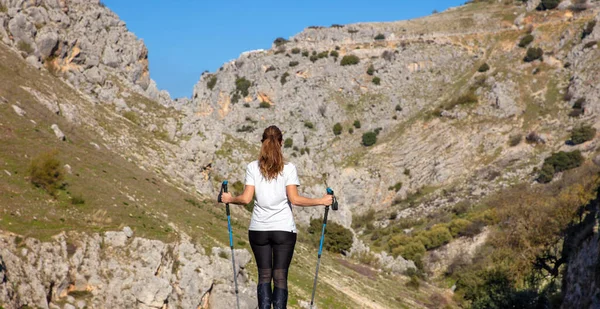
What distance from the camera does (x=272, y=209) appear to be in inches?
398

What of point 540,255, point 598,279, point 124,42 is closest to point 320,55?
point 124,42

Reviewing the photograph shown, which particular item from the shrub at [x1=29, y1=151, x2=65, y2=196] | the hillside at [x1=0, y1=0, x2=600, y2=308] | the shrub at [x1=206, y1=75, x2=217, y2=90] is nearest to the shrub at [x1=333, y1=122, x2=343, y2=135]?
the hillside at [x1=0, y1=0, x2=600, y2=308]

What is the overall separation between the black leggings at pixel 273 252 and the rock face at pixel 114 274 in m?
12.2

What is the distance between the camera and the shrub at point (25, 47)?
50.8 meters

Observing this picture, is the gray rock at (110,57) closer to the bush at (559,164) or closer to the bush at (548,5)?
the bush at (559,164)

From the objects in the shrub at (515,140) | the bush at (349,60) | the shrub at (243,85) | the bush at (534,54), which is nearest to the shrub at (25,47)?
the shrub at (243,85)

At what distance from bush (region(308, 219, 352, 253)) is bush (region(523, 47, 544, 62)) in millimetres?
64518

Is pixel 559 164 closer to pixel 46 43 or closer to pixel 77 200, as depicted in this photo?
pixel 46 43

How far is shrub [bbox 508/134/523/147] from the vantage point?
92125mm

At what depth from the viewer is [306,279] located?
3738 centimetres

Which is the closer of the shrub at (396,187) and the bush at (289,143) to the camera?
the shrub at (396,187)

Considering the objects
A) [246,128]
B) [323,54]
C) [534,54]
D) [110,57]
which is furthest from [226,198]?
[323,54]

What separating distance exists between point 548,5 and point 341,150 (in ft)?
193

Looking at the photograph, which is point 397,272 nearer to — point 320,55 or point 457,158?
point 457,158
